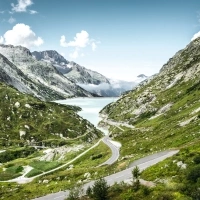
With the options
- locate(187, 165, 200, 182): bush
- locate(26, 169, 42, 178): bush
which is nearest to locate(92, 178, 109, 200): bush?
locate(187, 165, 200, 182): bush

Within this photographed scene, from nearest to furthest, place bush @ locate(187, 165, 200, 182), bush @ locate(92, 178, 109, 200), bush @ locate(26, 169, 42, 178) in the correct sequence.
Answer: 1. bush @ locate(187, 165, 200, 182)
2. bush @ locate(92, 178, 109, 200)
3. bush @ locate(26, 169, 42, 178)

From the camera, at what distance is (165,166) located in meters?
66.2

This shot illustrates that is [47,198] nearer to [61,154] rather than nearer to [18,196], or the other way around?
[18,196]

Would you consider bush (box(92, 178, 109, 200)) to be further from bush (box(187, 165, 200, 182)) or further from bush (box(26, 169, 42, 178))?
bush (box(26, 169, 42, 178))

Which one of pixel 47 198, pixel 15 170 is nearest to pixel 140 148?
pixel 15 170

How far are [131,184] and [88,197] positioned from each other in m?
8.25

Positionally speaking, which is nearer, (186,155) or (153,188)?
(153,188)

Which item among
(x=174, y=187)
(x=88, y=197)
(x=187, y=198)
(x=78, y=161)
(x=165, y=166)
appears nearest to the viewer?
(x=187, y=198)

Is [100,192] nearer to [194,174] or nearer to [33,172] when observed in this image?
[194,174]

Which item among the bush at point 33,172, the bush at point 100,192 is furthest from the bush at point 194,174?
the bush at point 33,172

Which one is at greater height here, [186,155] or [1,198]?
[186,155]

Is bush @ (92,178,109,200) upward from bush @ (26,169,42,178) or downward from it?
upward

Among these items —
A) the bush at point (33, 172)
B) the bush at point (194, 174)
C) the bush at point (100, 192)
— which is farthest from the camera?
the bush at point (33, 172)

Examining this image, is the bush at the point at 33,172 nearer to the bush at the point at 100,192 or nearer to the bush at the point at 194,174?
the bush at the point at 100,192
